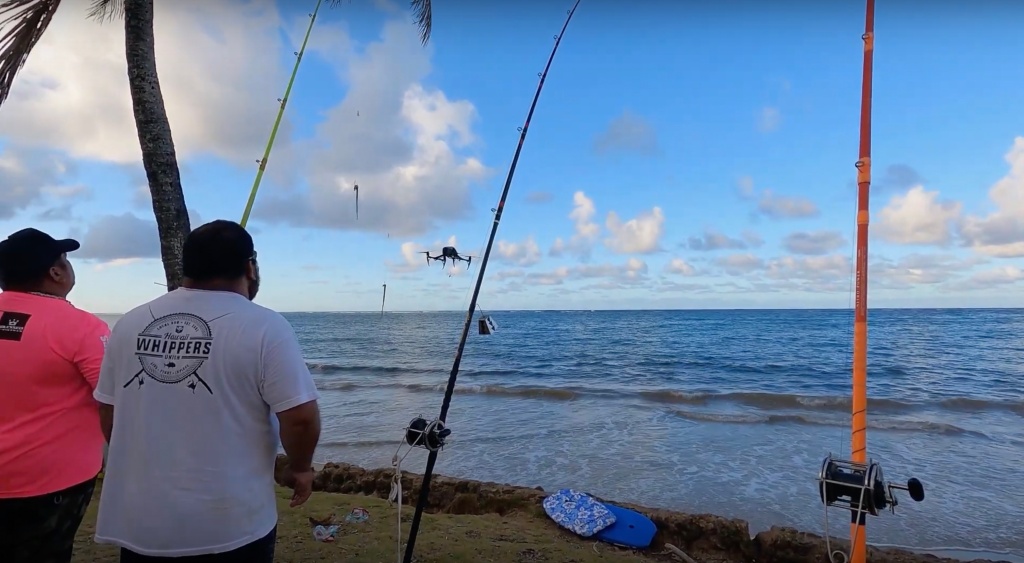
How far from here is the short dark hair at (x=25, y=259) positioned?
2.07 metres

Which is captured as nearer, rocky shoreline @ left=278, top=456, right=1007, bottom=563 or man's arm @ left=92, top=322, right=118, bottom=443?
man's arm @ left=92, top=322, right=118, bottom=443

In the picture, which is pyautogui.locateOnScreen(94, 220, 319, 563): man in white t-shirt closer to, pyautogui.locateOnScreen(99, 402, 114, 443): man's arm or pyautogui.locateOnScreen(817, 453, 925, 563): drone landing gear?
pyautogui.locateOnScreen(99, 402, 114, 443): man's arm

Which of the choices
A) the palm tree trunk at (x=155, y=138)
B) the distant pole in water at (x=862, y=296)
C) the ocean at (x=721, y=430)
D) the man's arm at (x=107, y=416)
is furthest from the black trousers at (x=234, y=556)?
the ocean at (x=721, y=430)

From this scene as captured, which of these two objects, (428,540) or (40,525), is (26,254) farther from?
(428,540)

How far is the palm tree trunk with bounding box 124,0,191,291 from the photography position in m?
3.43

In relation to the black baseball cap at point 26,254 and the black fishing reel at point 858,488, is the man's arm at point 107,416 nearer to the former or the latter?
the black baseball cap at point 26,254

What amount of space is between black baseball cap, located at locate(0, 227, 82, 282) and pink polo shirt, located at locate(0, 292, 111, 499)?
8 centimetres

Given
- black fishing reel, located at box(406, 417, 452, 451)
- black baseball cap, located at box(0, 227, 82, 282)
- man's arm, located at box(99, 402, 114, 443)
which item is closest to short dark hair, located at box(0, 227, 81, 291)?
black baseball cap, located at box(0, 227, 82, 282)

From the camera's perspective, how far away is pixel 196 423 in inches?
56.9

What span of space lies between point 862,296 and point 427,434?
2.28 metres

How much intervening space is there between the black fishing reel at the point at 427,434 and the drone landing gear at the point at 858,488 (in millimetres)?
1688

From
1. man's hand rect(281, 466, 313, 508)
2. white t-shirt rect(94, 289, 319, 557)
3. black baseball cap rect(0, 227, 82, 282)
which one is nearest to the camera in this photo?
white t-shirt rect(94, 289, 319, 557)

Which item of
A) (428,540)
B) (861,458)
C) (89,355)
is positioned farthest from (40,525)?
(861,458)

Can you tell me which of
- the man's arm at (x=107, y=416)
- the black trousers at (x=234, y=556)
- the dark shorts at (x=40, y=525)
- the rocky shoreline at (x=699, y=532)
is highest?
the man's arm at (x=107, y=416)
